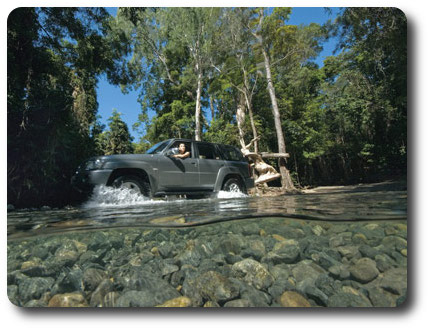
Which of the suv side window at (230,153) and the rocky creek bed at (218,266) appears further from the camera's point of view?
the suv side window at (230,153)

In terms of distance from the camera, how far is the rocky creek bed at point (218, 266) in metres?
1.29

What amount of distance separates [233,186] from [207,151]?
103 cm

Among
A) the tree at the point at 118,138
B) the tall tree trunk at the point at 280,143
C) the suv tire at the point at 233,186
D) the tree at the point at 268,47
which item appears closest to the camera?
the tree at the point at 118,138

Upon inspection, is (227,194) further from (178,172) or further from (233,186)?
(178,172)

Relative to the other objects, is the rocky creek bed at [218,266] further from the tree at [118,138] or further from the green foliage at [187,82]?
the tree at [118,138]

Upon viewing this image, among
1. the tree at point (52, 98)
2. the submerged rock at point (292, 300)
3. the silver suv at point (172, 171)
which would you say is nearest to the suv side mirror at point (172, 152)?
the silver suv at point (172, 171)

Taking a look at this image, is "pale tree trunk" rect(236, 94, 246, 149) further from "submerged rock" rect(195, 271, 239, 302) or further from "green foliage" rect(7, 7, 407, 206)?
"submerged rock" rect(195, 271, 239, 302)

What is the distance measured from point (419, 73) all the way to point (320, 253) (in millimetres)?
2082

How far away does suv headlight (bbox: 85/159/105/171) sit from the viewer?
394cm

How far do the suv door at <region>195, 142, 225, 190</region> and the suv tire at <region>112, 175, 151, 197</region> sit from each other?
1190 millimetres

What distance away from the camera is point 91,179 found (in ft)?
12.7

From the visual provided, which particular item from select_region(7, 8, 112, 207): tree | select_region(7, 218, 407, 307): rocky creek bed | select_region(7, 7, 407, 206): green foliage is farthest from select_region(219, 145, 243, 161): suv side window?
select_region(7, 218, 407, 307): rocky creek bed

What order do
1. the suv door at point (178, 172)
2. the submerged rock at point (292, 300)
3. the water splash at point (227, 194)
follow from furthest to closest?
the water splash at point (227, 194)
the suv door at point (178, 172)
the submerged rock at point (292, 300)

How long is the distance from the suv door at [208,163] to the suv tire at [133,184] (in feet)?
3.91
